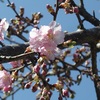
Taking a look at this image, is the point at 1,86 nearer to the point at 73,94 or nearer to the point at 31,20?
the point at 73,94

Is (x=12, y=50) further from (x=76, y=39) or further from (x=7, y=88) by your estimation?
(x=76, y=39)

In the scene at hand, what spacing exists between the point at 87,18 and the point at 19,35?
2.93ft

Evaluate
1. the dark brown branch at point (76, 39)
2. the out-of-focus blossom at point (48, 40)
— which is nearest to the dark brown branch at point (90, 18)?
the dark brown branch at point (76, 39)

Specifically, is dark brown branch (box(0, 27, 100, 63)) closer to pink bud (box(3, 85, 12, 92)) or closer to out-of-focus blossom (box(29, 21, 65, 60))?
pink bud (box(3, 85, 12, 92))

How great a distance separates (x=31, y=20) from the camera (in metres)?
3.69

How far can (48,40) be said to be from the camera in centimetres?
186

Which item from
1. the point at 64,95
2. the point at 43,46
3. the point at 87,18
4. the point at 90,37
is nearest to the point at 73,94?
the point at 64,95

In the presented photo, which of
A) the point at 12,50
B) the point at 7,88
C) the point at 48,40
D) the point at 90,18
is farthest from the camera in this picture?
the point at 90,18

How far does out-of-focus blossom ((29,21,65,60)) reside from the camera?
1767 mm

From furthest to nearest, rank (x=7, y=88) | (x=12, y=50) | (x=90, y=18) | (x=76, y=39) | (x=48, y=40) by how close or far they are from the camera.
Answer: (x=90, y=18), (x=76, y=39), (x=12, y=50), (x=7, y=88), (x=48, y=40)

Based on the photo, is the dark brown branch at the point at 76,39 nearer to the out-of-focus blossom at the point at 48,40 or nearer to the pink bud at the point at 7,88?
the pink bud at the point at 7,88

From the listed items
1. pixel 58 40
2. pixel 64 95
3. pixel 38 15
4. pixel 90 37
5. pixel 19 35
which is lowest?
pixel 64 95

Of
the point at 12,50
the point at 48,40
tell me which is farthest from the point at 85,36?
the point at 48,40

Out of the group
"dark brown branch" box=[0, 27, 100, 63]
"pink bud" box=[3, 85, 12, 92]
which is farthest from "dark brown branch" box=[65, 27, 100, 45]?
"pink bud" box=[3, 85, 12, 92]
